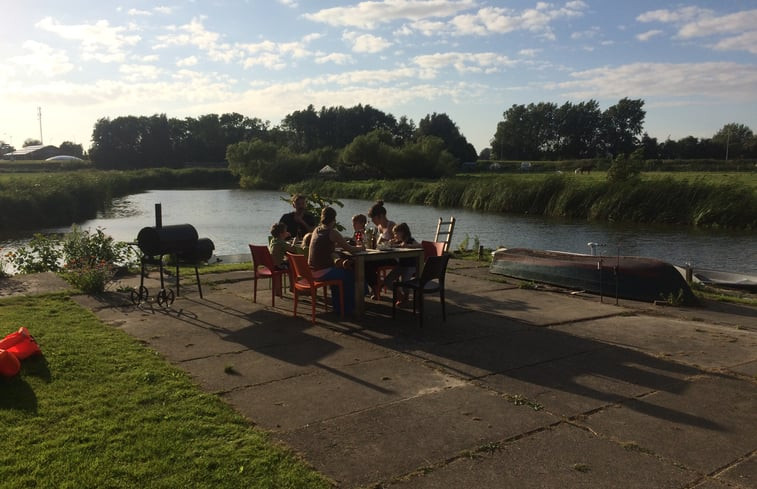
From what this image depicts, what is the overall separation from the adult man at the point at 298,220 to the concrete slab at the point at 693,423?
5.71 metres

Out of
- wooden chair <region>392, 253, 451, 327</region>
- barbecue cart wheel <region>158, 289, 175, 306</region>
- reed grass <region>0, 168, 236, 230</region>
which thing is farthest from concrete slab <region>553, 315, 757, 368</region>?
reed grass <region>0, 168, 236, 230</region>

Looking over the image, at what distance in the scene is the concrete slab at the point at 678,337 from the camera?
5.52 metres

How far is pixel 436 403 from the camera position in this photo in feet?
14.2

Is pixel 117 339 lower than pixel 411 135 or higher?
lower

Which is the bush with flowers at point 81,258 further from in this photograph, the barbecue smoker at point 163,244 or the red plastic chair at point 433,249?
the red plastic chair at point 433,249

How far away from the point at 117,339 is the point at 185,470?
3121 mm

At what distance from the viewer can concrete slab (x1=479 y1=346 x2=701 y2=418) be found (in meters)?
4.40

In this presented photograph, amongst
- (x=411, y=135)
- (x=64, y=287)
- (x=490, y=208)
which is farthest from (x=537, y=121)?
(x=64, y=287)

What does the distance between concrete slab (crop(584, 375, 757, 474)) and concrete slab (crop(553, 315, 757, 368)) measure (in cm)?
77

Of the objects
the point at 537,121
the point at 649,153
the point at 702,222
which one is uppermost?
the point at 537,121

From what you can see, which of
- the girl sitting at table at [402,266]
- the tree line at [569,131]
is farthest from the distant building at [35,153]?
the girl sitting at table at [402,266]

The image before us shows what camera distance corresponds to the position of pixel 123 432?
12.1ft

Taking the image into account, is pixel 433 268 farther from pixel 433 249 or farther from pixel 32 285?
pixel 32 285

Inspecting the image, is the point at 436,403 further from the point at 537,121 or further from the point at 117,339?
the point at 537,121
